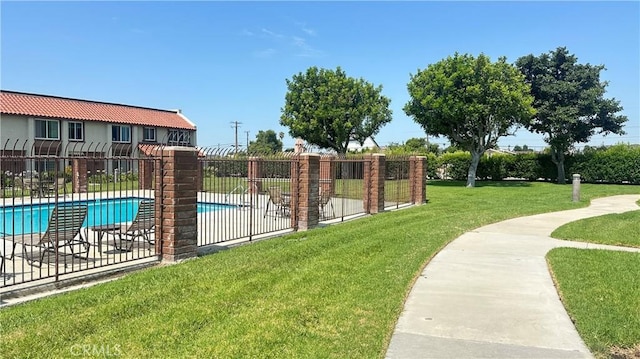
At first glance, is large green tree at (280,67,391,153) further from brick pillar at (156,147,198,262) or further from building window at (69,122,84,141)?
brick pillar at (156,147,198,262)

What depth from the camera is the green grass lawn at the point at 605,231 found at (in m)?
9.55

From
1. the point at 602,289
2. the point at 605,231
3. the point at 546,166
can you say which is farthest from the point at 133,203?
the point at 546,166

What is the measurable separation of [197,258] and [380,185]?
8138 millimetres

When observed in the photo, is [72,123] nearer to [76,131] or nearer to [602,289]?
[76,131]

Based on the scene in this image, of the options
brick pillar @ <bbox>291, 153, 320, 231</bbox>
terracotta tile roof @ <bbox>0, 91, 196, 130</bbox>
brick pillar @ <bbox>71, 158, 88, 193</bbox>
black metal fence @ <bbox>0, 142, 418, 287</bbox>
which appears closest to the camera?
black metal fence @ <bbox>0, 142, 418, 287</bbox>

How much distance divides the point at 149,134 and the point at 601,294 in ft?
140

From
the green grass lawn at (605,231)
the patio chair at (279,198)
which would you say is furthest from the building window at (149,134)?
the green grass lawn at (605,231)

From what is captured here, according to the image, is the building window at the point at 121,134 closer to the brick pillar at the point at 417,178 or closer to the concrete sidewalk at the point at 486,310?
the brick pillar at the point at 417,178

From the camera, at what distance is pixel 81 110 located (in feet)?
126

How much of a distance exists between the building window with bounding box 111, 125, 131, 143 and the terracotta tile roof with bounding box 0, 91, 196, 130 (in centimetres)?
69

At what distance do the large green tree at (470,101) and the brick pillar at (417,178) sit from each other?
35.5 feet

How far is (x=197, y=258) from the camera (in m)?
7.74

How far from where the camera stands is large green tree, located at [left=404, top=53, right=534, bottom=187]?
89.7ft

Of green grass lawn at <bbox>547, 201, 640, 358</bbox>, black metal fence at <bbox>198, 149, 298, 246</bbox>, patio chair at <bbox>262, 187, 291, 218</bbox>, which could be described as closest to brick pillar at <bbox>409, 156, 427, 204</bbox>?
black metal fence at <bbox>198, 149, 298, 246</bbox>
